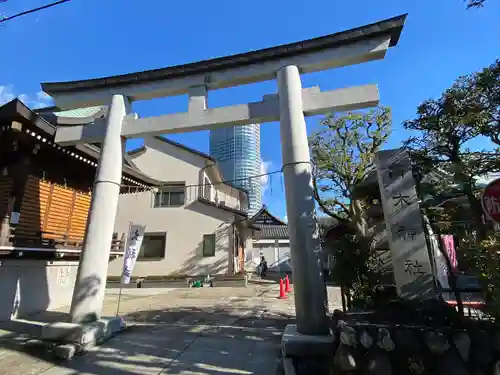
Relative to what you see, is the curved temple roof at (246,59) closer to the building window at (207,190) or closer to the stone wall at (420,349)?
the stone wall at (420,349)

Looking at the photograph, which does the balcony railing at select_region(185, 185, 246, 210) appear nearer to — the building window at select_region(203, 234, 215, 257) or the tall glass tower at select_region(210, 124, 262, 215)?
the tall glass tower at select_region(210, 124, 262, 215)

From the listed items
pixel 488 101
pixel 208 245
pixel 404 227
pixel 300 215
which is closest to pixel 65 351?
pixel 300 215

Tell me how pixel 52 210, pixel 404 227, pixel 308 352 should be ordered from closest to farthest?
pixel 308 352 < pixel 404 227 < pixel 52 210

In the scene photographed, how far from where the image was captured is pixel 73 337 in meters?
5.66

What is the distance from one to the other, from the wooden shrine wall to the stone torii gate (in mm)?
2278

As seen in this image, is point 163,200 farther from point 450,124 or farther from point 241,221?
→ point 450,124

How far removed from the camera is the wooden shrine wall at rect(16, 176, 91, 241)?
28.0ft

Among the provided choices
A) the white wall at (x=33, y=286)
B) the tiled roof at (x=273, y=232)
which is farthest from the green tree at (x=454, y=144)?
the tiled roof at (x=273, y=232)

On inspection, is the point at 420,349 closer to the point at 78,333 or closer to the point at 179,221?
the point at 78,333

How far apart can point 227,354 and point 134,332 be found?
9.42ft

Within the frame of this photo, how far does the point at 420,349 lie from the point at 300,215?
2.73m

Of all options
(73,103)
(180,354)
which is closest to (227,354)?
(180,354)

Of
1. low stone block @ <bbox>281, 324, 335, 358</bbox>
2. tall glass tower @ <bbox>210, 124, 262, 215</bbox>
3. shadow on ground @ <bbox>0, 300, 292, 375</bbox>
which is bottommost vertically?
shadow on ground @ <bbox>0, 300, 292, 375</bbox>

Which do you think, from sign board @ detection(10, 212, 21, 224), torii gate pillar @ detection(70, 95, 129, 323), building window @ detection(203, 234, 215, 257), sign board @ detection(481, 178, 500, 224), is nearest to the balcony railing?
building window @ detection(203, 234, 215, 257)
